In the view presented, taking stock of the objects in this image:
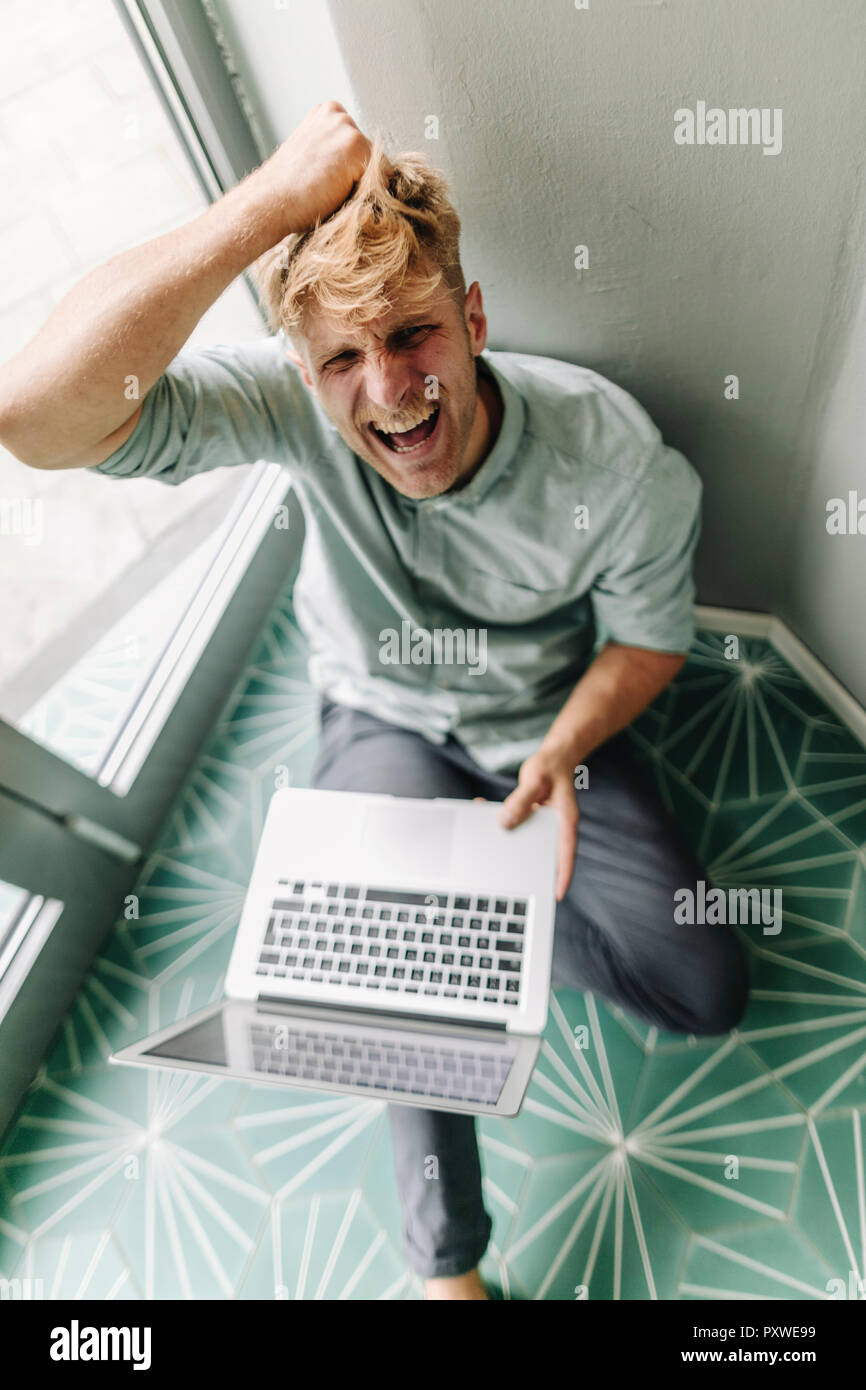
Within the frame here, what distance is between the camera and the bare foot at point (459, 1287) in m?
1.04

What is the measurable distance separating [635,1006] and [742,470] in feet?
2.57

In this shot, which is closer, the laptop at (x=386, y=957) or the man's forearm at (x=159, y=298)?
the man's forearm at (x=159, y=298)

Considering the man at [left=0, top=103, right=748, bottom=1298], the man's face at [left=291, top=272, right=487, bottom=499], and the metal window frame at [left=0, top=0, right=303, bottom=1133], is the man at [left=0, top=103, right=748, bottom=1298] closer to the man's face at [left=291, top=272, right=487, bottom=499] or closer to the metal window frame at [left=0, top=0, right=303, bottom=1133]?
the man's face at [left=291, top=272, right=487, bottom=499]

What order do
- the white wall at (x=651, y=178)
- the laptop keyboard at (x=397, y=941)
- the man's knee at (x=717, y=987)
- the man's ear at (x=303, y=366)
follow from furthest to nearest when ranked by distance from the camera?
the man's knee at (x=717, y=987)
the laptop keyboard at (x=397, y=941)
the man's ear at (x=303, y=366)
the white wall at (x=651, y=178)

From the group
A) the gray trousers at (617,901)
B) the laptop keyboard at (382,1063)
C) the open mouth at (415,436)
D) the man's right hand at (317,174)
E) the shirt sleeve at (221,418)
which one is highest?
the man's right hand at (317,174)

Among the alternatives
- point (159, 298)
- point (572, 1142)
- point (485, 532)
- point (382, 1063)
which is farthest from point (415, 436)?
point (572, 1142)

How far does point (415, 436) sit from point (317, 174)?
26 centimetres

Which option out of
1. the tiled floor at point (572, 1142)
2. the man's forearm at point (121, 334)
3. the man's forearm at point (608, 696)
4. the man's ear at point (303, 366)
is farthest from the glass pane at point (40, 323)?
the man's forearm at point (608, 696)

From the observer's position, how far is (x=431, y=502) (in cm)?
105

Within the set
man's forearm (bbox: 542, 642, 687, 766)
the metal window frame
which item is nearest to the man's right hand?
the metal window frame

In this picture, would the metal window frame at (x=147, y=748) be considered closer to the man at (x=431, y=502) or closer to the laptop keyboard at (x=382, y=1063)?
the man at (x=431, y=502)

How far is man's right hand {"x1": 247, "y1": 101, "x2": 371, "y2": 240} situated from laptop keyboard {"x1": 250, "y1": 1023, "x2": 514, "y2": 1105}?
87 cm

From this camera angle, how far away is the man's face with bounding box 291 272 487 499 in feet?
2.84

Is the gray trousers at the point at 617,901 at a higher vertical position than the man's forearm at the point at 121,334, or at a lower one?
lower
